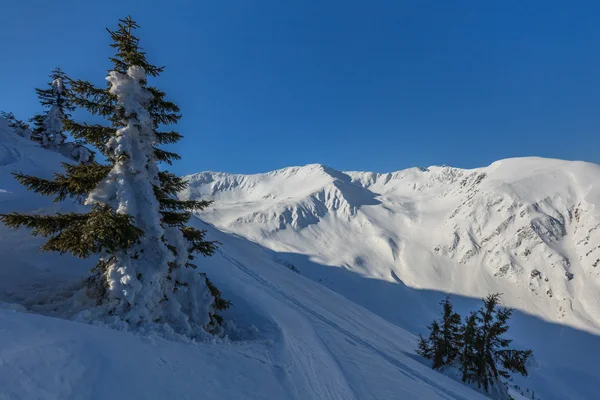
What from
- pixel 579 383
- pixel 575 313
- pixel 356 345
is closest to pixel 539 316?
pixel 575 313

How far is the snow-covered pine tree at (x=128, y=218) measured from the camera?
6.96 m

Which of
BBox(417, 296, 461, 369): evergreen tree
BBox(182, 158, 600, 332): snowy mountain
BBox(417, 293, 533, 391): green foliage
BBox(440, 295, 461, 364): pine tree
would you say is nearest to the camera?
BBox(417, 293, 533, 391): green foliage

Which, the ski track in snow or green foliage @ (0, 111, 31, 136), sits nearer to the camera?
the ski track in snow

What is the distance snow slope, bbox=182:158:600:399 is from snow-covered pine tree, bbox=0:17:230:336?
68.4 m

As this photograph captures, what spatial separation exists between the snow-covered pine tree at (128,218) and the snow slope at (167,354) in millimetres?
1141

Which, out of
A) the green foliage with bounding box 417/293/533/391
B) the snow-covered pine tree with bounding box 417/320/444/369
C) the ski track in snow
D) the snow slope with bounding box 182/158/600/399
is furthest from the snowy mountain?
the ski track in snow

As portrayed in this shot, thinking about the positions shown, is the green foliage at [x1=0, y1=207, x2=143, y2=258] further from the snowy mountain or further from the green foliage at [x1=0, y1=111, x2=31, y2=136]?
the snowy mountain

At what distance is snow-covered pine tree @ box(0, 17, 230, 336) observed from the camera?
22.8 feet

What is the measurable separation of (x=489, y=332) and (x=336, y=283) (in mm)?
94195

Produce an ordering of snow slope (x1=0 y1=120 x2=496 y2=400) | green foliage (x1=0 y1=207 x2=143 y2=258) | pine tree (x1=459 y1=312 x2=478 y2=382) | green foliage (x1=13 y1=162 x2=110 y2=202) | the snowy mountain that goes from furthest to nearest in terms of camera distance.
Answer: the snowy mountain, pine tree (x1=459 y1=312 x2=478 y2=382), green foliage (x1=13 y1=162 x2=110 y2=202), green foliage (x1=0 y1=207 x2=143 y2=258), snow slope (x1=0 y1=120 x2=496 y2=400)

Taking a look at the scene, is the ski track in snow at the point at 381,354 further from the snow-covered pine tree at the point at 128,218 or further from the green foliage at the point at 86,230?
the green foliage at the point at 86,230

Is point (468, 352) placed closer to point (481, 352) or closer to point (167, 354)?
point (481, 352)

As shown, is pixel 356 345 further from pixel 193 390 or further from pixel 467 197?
pixel 467 197

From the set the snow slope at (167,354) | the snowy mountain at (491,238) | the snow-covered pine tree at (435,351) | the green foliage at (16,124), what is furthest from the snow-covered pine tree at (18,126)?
the snowy mountain at (491,238)
